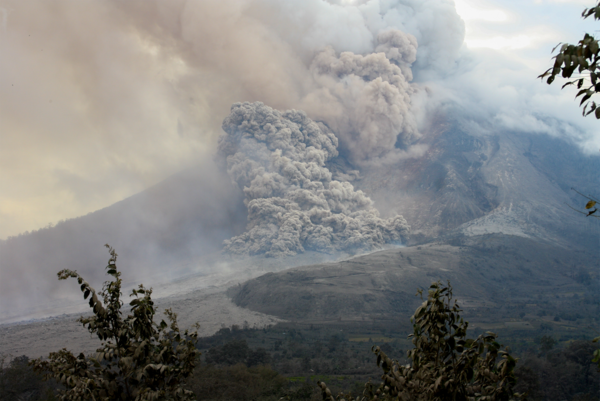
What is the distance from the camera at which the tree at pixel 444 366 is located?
185 inches

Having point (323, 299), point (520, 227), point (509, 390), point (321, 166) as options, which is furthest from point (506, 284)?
point (509, 390)

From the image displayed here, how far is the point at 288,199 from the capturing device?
259 ft

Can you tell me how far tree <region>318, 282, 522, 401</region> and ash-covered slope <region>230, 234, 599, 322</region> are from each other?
56827 millimetres

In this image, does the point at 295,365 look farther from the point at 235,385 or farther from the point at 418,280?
the point at 418,280

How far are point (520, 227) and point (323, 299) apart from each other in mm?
50900

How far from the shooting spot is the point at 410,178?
353 feet

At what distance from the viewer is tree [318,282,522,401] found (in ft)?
15.4

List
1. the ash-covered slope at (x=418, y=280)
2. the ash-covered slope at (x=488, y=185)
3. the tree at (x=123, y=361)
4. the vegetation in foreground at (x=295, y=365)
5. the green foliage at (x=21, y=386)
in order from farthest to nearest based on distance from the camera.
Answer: the ash-covered slope at (x=488, y=185), the ash-covered slope at (x=418, y=280), the green foliage at (x=21, y=386), the tree at (x=123, y=361), the vegetation in foreground at (x=295, y=365)

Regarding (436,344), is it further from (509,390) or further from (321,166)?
(321,166)

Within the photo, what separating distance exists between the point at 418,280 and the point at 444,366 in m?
67.8

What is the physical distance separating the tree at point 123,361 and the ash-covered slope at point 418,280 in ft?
187

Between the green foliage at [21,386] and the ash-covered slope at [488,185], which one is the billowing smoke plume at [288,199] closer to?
the ash-covered slope at [488,185]

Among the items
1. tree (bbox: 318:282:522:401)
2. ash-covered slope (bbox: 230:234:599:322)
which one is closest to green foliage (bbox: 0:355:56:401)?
tree (bbox: 318:282:522:401)

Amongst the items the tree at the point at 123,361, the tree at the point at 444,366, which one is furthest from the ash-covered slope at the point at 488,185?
the tree at the point at 123,361
